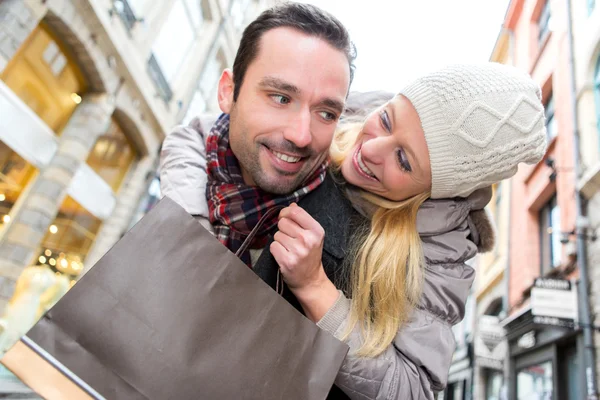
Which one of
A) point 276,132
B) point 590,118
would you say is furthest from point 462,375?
point 276,132

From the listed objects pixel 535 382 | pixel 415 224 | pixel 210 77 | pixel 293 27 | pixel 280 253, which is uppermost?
pixel 210 77

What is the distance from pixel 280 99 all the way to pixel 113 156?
8.23 m

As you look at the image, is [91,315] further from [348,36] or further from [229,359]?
[348,36]

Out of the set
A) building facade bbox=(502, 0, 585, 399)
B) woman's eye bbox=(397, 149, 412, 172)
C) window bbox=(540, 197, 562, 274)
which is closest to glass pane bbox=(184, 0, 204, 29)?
building facade bbox=(502, 0, 585, 399)

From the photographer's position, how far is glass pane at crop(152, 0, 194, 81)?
9.70 meters

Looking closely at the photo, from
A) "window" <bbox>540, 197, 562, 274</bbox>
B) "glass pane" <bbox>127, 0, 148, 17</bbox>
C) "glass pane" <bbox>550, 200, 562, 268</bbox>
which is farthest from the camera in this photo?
"glass pane" <bbox>127, 0, 148, 17</bbox>

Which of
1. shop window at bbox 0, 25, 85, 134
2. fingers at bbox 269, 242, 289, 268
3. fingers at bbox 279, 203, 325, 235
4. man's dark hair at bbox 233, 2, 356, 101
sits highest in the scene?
shop window at bbox 0, 25, 85, 134

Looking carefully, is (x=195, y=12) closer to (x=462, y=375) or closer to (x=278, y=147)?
(x=278, y=147)

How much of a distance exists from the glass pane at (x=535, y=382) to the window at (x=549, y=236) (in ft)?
6.09

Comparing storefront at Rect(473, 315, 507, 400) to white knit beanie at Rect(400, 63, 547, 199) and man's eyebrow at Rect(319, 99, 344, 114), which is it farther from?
man's eyebrow at Rect(319, 99, 344, 114)

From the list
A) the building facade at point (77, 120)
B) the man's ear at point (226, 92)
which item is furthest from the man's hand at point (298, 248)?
the building facade at point (77, 120)

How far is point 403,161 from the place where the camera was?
1776 millimetres

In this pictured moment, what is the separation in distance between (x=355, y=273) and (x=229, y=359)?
0.70 metres

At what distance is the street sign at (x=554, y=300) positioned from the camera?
5.93m
